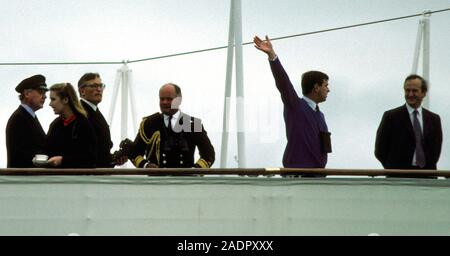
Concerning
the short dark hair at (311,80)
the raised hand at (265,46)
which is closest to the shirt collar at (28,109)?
the raised hand at (265,46)

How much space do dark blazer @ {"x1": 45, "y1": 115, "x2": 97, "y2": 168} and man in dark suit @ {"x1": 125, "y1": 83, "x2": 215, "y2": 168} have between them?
45cm

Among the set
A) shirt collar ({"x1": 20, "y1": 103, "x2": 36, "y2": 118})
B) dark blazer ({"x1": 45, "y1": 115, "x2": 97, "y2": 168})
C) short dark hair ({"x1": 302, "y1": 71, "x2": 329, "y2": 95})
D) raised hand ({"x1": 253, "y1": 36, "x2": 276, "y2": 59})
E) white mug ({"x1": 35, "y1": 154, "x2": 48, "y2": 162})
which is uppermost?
raised hand ({"x1": 253, "y1": 36, "x2": 276, "y2": 59})

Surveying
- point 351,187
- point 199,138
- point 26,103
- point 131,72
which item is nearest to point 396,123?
point 351,187

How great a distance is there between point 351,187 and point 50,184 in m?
2.09

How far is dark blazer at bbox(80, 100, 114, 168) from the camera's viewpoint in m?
9.28

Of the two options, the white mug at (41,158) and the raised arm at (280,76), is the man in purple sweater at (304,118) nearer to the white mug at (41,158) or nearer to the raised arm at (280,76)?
the raised arm at (280,76)

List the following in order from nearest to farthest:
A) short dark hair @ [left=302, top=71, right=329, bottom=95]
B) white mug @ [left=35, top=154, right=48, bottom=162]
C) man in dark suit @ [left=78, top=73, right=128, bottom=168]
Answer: white mug @ [left=35, top=154, right=48, bottom=162], short dark hair @ [left=302, top=71, right=329, bottom=95], man in dark suit @ [left=78, top=73, right=128, bottom=168]

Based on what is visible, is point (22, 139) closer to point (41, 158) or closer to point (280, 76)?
point (41, 158)

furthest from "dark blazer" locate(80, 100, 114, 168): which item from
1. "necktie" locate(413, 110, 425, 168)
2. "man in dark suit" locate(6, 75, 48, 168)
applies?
"necktie" locate(413, 110, 425, 168)

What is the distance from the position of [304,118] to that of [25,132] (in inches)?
76.7

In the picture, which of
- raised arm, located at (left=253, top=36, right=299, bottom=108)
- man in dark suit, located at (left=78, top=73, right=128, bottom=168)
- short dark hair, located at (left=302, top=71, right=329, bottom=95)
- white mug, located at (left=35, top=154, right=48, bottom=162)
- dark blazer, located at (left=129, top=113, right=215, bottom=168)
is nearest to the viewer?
raised arm, located at (left=253, top=36, right=299, bottom=108)

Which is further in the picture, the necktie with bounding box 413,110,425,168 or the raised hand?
the necktie with bounding box 413,110,425,168

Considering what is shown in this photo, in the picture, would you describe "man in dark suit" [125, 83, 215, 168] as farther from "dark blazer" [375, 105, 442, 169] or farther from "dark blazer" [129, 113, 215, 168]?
"dark blazer" [375, 105, 442, 169]
